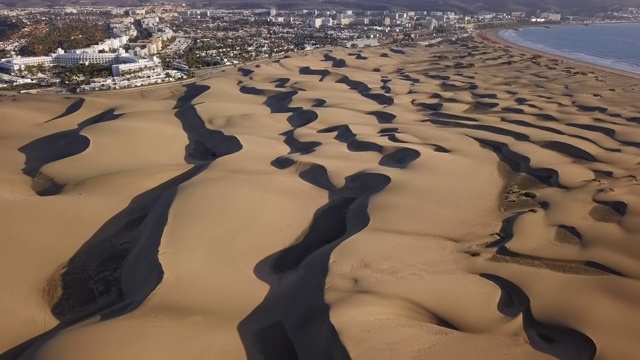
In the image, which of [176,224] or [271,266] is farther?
[176,224]

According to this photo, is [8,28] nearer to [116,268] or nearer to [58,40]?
[58,40]

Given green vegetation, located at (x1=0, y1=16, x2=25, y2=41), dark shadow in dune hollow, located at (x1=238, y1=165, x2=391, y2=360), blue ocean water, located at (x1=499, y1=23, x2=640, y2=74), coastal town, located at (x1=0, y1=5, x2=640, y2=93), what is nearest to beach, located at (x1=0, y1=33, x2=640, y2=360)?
dark shadow in dune hollow, located at (x1=238, y1=165, x2=391, y2=360)

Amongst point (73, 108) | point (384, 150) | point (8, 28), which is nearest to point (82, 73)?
point (73, 108)

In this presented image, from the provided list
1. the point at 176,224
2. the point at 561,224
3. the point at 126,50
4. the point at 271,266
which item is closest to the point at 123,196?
the point at 176,224

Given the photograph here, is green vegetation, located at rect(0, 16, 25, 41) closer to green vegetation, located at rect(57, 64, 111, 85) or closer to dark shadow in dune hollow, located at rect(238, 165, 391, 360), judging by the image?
green vegetation, located at rect(57, 64, 111, 85)

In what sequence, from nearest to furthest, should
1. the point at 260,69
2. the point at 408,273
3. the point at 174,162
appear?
the point at 408,273
the point at 174,162
the point at 260,69

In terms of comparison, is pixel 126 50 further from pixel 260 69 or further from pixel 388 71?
pixel 388 71

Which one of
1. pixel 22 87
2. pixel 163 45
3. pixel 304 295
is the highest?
pixel 304 295
